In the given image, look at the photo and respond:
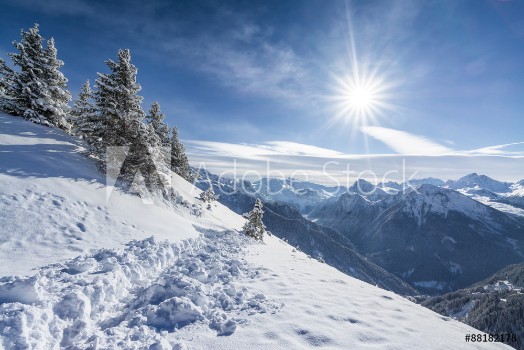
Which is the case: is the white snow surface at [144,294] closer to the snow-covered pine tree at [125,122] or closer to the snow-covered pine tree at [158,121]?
the snow-covered pine tree at [125,122]

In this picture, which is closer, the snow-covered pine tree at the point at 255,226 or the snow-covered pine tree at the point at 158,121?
the snow-covered pine tree at the point at 255,226

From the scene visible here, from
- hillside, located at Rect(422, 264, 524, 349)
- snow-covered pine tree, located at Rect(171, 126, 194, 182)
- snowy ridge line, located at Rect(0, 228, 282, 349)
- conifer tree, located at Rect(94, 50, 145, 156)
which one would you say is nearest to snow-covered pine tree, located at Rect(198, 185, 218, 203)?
conifer tree, located at Rect(94, 50, 145, 156)

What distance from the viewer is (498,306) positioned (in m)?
160

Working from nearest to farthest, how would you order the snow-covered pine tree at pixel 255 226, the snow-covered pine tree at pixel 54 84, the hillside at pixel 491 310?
the snow-covered pine tree at pixel 54 84 < the snow-covered pine tree at pixel 255 226 < the hillside at pixel 491 310

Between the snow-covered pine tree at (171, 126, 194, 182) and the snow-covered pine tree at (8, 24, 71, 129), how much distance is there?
22409mm

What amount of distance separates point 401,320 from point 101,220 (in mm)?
13474

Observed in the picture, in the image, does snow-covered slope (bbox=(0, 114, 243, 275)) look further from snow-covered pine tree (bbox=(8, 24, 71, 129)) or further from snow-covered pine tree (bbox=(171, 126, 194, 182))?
snow-covered pine tree (bbox=(171, 126, 194, 182))

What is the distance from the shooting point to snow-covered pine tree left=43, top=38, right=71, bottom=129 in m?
22.8

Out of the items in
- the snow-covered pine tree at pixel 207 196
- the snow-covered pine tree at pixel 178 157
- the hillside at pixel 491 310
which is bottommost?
the hillside at pixel 491 310

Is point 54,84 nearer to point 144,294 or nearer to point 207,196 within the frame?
point 207,196

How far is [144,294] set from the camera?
26.4 feet

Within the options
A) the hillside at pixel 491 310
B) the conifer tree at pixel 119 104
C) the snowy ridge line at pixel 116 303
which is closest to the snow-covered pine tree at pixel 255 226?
the conifer tree at pixel 119 104

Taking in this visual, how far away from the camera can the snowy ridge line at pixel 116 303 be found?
5.55m

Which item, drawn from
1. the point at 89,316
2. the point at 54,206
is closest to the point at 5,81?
the point at 54,206
